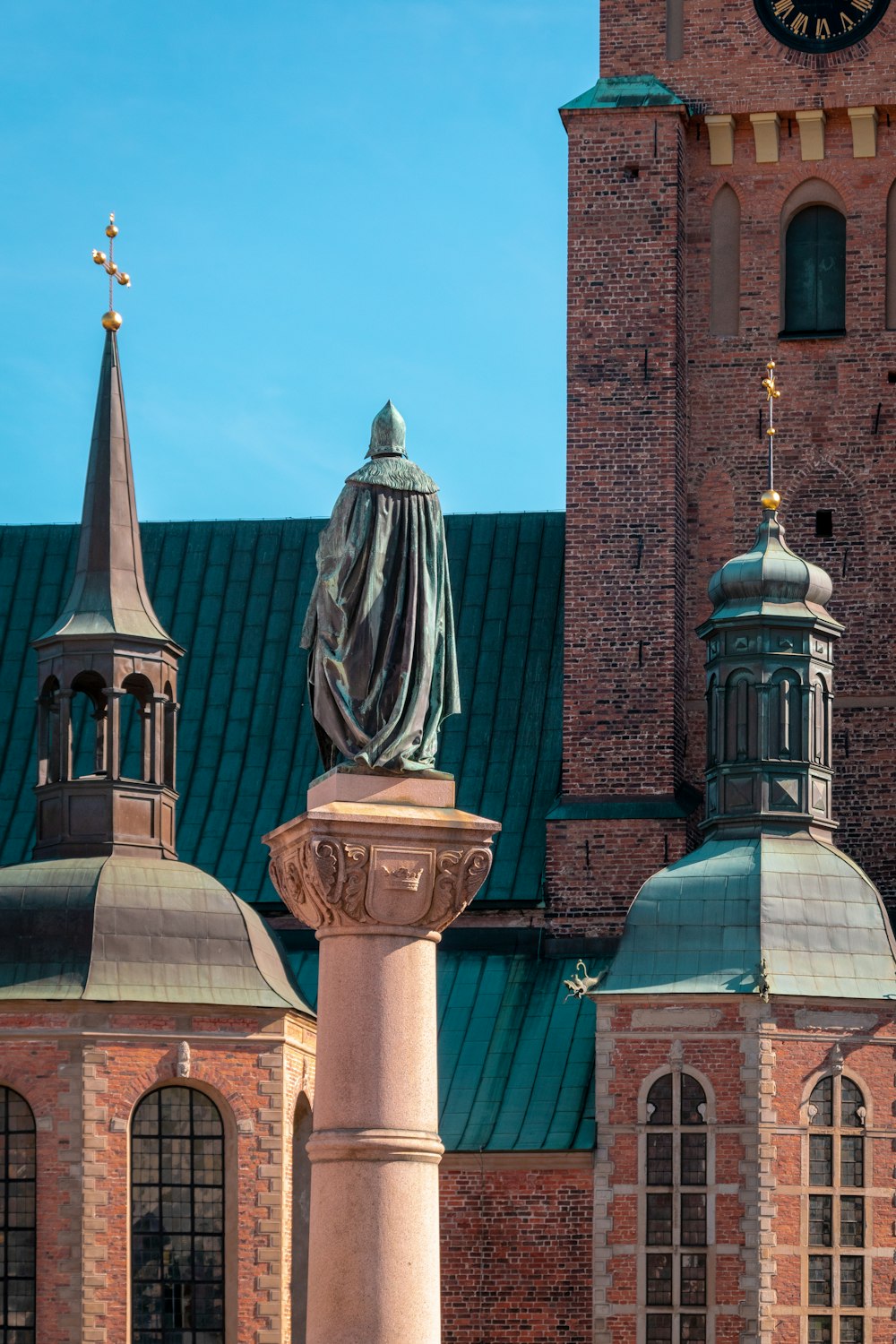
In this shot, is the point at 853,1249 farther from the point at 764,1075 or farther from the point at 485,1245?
the point at 485,1245

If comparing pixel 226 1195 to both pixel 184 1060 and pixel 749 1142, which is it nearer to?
pixel 184 1060

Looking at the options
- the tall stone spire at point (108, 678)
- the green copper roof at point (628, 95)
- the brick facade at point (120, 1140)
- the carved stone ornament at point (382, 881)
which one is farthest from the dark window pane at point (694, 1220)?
the carved stone ornament at point (382, 881)

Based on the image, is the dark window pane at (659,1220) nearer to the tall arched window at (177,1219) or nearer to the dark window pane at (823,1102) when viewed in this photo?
the dark window pane at (823,1102)

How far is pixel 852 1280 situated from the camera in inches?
1391

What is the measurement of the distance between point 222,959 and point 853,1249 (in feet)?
26.9

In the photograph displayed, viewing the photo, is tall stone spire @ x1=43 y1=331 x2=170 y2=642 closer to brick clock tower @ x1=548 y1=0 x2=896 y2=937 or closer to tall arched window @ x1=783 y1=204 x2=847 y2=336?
brick clock tower @ x1=548 y1=0 x2=896 y2=937

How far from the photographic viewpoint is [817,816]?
1485 inches

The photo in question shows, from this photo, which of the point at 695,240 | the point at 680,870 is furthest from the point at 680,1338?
the point at 695,240

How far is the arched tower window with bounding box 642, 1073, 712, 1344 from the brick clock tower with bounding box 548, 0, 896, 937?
507cm

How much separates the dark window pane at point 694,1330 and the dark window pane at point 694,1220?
2.76 ft

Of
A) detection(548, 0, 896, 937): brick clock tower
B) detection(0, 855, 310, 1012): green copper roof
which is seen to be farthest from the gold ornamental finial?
detection(0, 855, 310, 1012): green copper roof

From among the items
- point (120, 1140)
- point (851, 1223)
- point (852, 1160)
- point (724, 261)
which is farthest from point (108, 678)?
point (851, 1223)

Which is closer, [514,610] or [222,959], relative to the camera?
[222,959]

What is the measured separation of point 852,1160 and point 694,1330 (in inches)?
107
